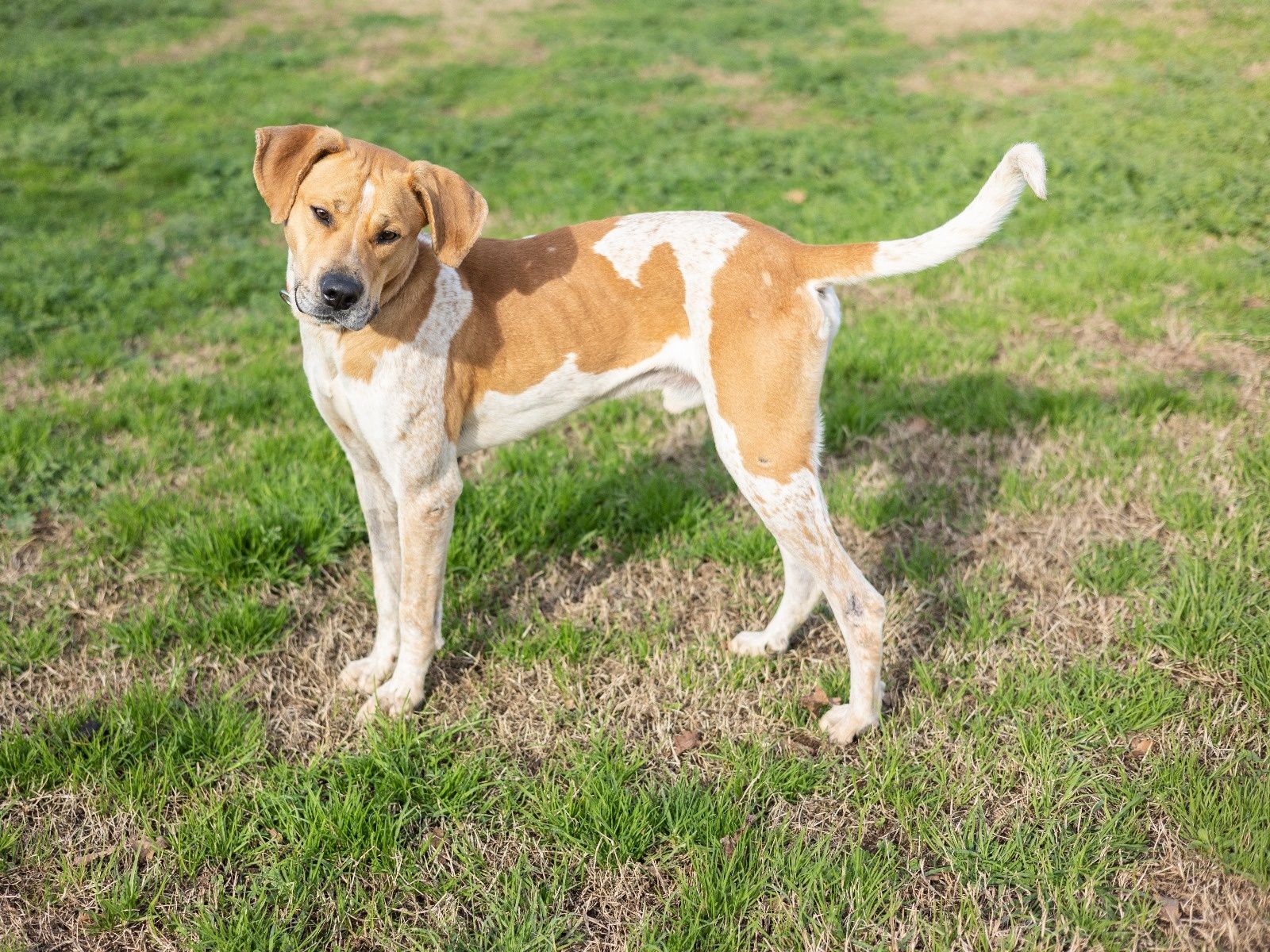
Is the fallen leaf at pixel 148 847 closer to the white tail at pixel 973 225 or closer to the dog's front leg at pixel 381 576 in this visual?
the dog's front leg at pixel 381 576

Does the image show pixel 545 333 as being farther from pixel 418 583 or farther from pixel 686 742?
pixel 686 742

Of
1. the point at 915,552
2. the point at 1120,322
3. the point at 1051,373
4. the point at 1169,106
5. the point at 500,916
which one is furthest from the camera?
the point at 1169,106

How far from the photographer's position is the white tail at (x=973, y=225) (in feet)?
10.3

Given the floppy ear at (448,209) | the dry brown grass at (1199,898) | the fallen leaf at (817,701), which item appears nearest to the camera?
the dry brown grass at (1199,898)

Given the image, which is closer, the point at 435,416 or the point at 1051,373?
the point at 435,416

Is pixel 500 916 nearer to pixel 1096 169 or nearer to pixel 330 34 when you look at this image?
pixel 1096 169

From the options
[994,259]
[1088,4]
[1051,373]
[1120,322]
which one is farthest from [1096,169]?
[1088,4]

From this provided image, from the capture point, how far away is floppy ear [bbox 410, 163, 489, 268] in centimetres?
307

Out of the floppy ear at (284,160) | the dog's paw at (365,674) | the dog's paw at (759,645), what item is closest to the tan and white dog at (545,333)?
the floppy ear at (284,160)

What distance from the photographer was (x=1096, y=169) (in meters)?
8.66

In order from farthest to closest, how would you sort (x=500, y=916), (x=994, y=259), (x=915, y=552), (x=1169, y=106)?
1. (x=1169, y=106)
2. (x=994, y=259)
3. (x=915, y=552)
4. (x=500, y=916)

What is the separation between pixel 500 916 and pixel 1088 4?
60.2ft

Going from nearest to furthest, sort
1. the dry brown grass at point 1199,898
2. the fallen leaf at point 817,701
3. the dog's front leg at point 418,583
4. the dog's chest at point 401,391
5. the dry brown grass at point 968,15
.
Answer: the dry brown grass at point 1199,898, the dog's chest at point 401,391, the dog's front leg at point 418,583, the fallen leaf at point 817,701, the dry brown grass at point 968,15

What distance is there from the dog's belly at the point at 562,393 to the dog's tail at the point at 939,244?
0.58 m
